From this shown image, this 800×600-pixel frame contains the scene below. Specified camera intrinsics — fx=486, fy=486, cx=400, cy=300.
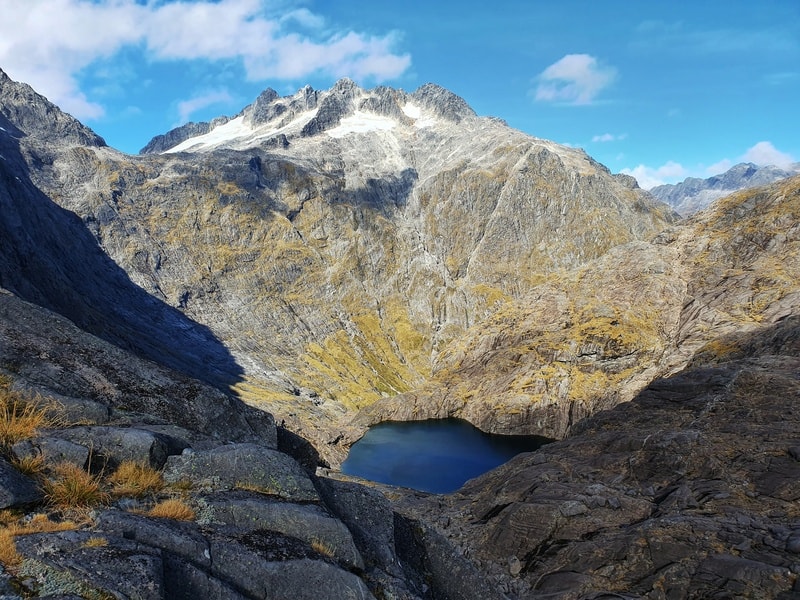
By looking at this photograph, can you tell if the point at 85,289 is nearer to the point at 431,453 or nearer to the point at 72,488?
the point at 431,453

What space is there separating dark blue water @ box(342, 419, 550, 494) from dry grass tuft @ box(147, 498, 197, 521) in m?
84.2

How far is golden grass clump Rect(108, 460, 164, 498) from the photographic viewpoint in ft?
29.6

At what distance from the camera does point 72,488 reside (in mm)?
8289

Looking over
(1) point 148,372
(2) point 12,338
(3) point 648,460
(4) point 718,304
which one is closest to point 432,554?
(1) point 148,372

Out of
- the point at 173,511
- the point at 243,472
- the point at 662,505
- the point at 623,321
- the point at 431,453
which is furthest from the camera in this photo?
the point at 623,321

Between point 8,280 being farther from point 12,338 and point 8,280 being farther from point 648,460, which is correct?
point 648,460

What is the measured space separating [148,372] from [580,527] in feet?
102

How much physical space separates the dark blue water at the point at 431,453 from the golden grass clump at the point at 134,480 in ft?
275

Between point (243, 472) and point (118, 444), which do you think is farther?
point (243, 472)

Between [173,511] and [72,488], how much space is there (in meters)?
1.71

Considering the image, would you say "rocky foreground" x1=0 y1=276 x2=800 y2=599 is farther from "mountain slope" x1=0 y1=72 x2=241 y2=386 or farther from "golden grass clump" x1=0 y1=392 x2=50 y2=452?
"mountain slope" x1=0 y1=72 x2=241 y2=386

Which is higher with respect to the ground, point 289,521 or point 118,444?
point 118,444

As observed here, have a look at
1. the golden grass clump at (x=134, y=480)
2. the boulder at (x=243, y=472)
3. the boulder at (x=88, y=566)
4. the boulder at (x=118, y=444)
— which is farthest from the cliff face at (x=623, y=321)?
the boulder at (x=88, y=566)

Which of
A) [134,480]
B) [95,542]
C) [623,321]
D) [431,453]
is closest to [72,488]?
[134,480]
